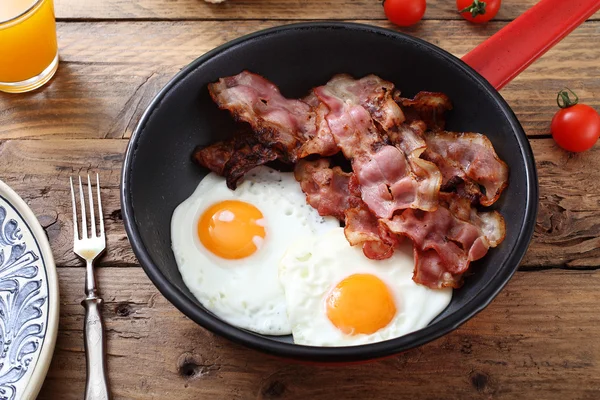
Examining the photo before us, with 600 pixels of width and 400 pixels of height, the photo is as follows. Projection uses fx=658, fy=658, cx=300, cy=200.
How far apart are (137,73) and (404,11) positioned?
115 cm

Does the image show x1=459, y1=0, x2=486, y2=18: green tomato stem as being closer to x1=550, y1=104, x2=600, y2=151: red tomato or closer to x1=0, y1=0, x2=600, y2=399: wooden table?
x1=0, y1=0, x2=600, y2=399: wooden table

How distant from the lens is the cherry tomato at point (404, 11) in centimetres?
274

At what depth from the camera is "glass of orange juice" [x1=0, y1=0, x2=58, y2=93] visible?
2.47 metres

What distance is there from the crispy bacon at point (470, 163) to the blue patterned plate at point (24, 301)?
4.28ft

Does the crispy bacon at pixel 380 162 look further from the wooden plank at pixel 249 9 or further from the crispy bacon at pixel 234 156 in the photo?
the wooden plank at pixel 249 9

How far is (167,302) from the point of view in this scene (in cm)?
220

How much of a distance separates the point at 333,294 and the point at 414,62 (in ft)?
2.90

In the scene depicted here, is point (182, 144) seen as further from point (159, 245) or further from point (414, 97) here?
point (414, 97)

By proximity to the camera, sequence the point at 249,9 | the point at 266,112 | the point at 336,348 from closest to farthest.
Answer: the point at 336,348 → the point at 266,112 → the point at 249,9

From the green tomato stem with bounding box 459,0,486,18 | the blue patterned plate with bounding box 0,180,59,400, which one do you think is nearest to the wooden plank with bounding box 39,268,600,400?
the blue patterned plate with bounding box 0,180,59,400

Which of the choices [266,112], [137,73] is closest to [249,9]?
[137,73]

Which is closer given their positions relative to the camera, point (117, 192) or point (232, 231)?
point (232, 231)

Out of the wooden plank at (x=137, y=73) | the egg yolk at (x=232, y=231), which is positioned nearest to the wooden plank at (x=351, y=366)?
the egg yolk at (x=232, y=231)

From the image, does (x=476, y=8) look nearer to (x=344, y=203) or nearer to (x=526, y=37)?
(x=526, y=37)
